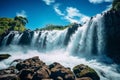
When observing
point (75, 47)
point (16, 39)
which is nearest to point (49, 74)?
point (75, 47)

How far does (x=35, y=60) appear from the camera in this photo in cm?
3188

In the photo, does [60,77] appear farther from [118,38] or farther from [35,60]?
[118,38]

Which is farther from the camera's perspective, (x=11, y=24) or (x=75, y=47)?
(x=11, y=24)

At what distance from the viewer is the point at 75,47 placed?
4944 centimetres

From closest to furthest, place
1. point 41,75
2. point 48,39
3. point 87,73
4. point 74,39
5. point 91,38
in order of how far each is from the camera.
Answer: point 41,75 → point 87,73 → point 91,38 → point 74,39 → point 48,39

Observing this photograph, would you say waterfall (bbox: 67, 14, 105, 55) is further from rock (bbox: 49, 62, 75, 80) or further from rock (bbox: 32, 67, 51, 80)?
rock (bbox: 32, 67, 51, 80)

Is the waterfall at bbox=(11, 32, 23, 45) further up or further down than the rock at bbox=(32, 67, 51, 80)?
further up

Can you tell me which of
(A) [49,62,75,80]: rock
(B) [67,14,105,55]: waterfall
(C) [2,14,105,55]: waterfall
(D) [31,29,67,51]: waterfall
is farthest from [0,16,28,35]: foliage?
(A) [49,62,75,80]: rock

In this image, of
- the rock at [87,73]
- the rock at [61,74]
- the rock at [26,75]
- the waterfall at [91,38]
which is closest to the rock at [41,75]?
the rock at [26,75]

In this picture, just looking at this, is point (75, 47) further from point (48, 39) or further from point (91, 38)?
point (48, 39)

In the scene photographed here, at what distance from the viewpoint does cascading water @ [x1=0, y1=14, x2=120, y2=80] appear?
3747 centimetres

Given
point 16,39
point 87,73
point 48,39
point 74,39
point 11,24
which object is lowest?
point 87,73

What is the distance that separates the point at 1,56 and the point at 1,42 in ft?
74.3

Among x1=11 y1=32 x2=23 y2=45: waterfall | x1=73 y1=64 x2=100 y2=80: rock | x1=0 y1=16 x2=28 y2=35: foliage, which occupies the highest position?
x1=0 y1=16 x2=28 y2=35: foliage
